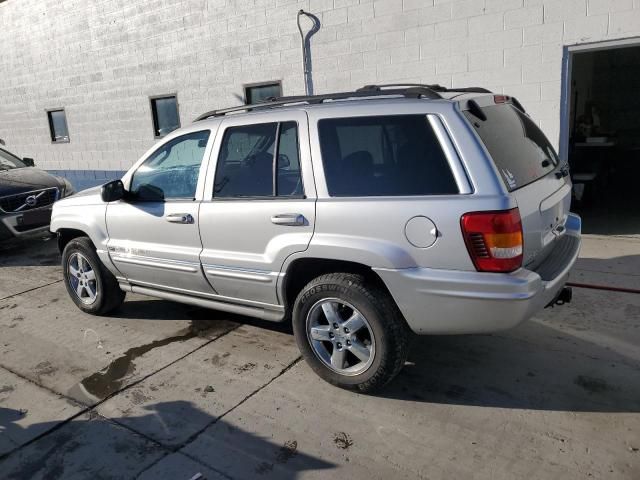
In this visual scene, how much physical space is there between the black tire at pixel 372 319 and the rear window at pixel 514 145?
1.00 meters

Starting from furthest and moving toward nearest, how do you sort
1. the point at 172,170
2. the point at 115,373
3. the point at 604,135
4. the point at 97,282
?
Answer: the point at 604,135 < the point at 97,282 < the point at 172,170 < the point at 115,373

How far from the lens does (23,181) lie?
310 inches

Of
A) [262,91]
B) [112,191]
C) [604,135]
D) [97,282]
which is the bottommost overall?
[97,282]

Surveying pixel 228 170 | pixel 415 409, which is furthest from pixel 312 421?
pixel 228 170

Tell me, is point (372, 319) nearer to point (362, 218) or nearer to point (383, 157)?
point (362, 218)

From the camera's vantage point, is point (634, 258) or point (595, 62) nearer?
point (634, 258)

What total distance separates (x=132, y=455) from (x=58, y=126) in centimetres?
1177

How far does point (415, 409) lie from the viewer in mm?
3203

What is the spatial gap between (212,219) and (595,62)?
14.1 metres

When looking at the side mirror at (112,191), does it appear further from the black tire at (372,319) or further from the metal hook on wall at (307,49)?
the metal hook on wall at (307,49)

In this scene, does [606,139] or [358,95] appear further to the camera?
[606,139]

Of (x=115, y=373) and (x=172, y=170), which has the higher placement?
(x=172, y=170)

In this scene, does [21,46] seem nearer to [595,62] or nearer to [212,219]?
[212,219]

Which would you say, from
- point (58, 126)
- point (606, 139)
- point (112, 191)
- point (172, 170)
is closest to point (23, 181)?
point (112, 191)
